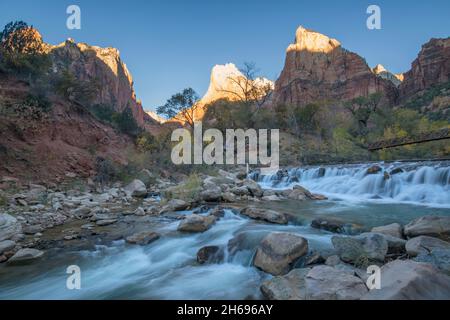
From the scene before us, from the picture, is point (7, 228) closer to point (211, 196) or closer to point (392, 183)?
point (211, 196)

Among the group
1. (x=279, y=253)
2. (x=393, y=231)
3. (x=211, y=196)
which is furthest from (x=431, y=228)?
(x=211, y=196)

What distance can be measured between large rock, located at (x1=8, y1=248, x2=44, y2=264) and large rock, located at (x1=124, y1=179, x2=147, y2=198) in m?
6.44

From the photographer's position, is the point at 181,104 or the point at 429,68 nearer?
the point at 181,104

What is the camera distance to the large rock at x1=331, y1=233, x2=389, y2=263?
322 cm

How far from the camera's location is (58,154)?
11641 millimetres

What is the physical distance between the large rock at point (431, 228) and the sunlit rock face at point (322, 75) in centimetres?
6633

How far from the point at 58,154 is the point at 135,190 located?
13.9 ft

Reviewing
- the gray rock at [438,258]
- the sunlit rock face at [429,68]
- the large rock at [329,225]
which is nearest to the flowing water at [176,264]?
the large rock at [329,225]

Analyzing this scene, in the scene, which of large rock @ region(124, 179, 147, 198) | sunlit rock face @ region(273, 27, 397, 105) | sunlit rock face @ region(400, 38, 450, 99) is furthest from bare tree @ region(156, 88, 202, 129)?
sunlit rock face @ region(400, 38, 450, 99)

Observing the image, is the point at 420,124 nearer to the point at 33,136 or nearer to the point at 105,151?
the point at 105,151

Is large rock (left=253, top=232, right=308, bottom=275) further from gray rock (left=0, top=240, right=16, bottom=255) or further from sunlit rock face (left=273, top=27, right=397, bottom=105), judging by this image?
sunlit rock face (left=273, top=27, right=397, bottom=105)

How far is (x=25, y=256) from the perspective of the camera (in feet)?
13.9

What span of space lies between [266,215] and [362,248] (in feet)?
9.86
